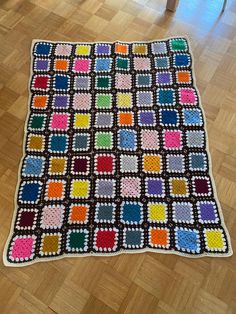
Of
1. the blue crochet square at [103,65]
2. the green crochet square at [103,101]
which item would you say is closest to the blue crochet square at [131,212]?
the green crochet square at [103,101]

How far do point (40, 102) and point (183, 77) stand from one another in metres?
0.64

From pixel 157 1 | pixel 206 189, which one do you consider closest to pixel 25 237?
pixel 206 189

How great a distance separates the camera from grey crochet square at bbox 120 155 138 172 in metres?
1.33

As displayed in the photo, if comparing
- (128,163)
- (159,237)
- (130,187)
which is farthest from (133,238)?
(128,163)

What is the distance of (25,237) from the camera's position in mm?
1194

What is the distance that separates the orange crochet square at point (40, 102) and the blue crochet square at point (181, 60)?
0.62 m

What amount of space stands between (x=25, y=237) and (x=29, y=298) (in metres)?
0.20

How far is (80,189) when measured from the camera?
128 centimetres

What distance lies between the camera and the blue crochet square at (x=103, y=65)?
157cm

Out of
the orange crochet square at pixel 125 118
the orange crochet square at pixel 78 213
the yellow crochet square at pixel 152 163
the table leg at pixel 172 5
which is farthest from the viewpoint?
the table leg at pixel 172 5

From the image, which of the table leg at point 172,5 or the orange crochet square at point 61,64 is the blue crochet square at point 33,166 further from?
the table leg at point 172,5

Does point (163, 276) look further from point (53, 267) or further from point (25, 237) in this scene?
point (25, 237)

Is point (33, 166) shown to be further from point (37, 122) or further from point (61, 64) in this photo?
point (61, 64)

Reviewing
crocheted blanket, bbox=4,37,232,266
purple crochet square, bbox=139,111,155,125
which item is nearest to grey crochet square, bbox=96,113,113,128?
crocheted blanket, bbox=4,37,232,266
